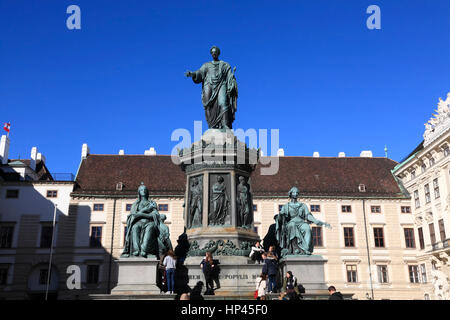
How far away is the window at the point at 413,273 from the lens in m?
45.2

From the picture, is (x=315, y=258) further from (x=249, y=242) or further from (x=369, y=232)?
(x=369, y=232)

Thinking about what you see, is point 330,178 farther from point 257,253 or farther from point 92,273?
point 257,253

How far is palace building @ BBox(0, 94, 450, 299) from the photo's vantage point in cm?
4319

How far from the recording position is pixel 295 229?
12.1 meters

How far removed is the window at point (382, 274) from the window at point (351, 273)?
8.11 feet

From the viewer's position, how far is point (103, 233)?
4512 cm

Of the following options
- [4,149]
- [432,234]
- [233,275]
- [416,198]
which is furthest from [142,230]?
[4,149]

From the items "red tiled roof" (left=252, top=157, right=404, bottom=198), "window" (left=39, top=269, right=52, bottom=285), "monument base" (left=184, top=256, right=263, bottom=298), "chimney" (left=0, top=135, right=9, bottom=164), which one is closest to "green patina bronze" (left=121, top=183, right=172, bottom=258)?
"monument base" (left=184, top=256, right=263, bottom=298)

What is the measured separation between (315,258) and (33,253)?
3957cm

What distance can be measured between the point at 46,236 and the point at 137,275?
37376 mm

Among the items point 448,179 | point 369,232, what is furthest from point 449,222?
point 369,232

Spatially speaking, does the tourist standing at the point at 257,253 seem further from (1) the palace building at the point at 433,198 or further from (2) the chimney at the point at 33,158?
(2) the chimney at the point at 33,158

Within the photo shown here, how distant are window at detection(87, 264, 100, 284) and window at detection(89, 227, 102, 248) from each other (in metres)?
2.00

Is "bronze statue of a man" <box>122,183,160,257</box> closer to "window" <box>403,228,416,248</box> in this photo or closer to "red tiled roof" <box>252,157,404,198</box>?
"red tiled roof" <box>252,157,404,198</box>
